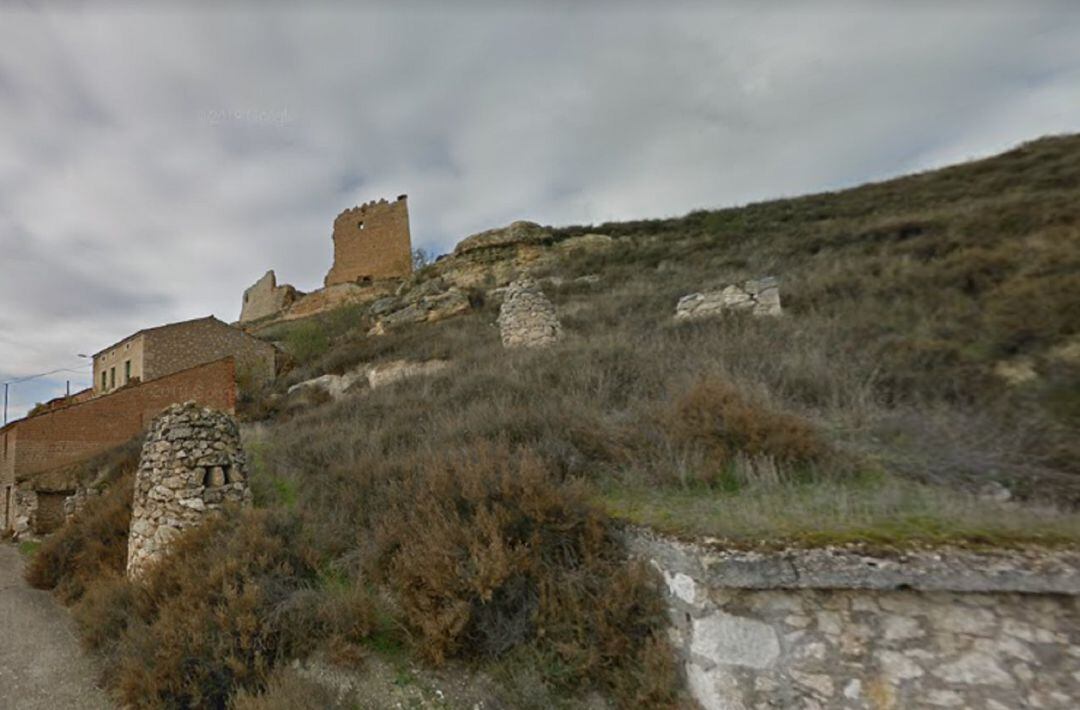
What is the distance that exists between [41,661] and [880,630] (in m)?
8.58

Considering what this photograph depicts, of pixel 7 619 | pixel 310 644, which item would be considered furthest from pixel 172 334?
pixel 310 644

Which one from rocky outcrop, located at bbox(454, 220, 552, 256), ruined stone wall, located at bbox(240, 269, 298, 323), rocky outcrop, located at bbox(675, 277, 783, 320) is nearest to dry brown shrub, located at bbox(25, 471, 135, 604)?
rocky outcrop, located at bbox(675, 277, 783, 320)

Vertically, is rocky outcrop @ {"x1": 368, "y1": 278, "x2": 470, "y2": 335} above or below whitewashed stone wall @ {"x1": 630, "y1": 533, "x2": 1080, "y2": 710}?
above

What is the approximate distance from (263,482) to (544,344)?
23.2ft

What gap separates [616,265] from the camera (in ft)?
74.2

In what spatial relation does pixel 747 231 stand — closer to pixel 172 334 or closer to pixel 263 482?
pixel 263 482

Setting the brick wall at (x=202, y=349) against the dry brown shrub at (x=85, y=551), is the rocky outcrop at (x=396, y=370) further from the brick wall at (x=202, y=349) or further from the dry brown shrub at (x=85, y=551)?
the brick wall at (x=202, y=349)

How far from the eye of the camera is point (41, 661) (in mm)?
5445

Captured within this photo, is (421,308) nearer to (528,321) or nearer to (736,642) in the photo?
(528,321)

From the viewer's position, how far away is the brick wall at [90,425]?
49.4 ft

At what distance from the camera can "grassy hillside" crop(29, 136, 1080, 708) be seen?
3439 mm

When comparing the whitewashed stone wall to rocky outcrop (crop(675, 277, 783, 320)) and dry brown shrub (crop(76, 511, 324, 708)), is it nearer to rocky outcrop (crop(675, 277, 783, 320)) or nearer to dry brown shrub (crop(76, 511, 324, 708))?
dry brown shrub (crop(76, 511, 324, 708))

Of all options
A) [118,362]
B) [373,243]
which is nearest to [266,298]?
[373,243]

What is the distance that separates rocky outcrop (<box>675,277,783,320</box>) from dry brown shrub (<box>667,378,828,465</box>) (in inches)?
255
